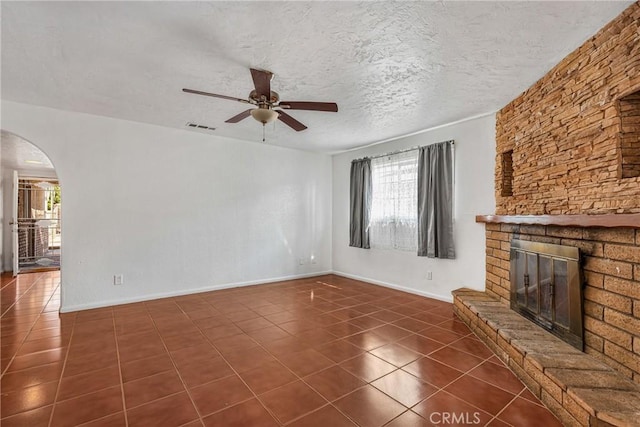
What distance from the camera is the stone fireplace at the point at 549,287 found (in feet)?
7.49

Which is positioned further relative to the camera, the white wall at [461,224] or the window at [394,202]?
the window at [394,202]

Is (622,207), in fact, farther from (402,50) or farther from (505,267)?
(402,50)

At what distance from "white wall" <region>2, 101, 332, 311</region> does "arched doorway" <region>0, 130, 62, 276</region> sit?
8.44 ft

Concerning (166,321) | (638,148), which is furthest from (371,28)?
(166,321)

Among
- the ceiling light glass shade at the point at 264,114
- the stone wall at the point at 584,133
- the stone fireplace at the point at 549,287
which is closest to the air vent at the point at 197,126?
the ceiling light glass shade at the point at 264,114

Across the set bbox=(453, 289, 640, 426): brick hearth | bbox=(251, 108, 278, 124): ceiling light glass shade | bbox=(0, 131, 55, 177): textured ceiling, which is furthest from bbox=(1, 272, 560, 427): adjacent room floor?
bbox=(0, 131, 55, 177): textured ceiling

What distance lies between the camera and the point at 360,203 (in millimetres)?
5734

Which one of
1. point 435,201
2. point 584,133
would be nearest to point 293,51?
point 584,133

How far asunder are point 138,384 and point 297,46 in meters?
2.75

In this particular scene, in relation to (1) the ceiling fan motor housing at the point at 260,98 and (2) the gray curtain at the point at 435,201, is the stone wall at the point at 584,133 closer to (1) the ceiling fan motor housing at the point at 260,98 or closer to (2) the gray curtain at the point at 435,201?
(2) the gray curtain at the point at 435,201

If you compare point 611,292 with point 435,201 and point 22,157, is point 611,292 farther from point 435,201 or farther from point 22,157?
point 22,157

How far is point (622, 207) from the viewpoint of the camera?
1964 mm

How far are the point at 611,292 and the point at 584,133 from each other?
3.76 feet

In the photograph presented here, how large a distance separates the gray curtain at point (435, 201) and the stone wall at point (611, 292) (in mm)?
1784
